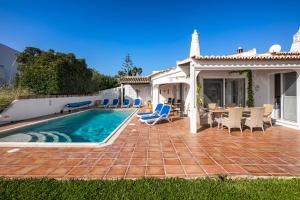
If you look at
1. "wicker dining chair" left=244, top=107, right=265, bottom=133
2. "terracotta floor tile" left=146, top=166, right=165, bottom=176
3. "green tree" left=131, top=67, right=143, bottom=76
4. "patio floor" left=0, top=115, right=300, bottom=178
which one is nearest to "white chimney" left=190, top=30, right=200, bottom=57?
"wicker dining chair" left=244, top=107, right=265, bottom=133

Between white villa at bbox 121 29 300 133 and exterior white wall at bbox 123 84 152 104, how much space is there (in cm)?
1093

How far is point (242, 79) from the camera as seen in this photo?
12.2m

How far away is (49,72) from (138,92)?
12354 millimetres

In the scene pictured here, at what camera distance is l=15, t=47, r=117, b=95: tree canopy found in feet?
61.5

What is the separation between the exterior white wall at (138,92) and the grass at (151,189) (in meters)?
23.8

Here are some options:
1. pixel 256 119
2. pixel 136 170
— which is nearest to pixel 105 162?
pixel 136 170

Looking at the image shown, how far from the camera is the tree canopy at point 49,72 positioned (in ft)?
61.5

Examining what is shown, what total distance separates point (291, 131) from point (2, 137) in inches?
537

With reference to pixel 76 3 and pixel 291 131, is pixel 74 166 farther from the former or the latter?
pixel 76 3

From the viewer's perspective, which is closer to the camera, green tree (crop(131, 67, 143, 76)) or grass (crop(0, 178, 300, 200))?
grass (crop(0, 178, 300, 200))

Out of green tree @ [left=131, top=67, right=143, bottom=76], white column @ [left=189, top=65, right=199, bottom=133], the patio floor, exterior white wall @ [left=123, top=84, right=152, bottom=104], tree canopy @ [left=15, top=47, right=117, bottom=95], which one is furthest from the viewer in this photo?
green tree @ [left=131, top=67, right=143, bottom=76]

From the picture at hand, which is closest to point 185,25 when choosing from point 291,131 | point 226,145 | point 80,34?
point 80,34

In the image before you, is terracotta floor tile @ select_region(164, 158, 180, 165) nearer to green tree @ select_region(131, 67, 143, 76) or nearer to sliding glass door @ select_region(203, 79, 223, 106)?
sliding glass door @ select_region(203, 79, 223, 106)

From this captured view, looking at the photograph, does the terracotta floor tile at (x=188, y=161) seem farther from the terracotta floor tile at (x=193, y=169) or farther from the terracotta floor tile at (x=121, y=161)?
the terracotta floor tile at (x=121, y=161)
